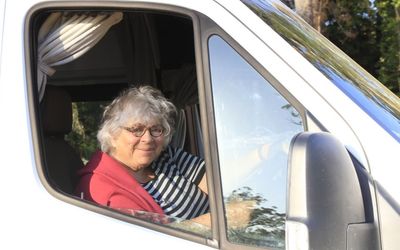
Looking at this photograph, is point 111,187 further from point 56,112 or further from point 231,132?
point 231,132

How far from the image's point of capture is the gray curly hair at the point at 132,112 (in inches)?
110

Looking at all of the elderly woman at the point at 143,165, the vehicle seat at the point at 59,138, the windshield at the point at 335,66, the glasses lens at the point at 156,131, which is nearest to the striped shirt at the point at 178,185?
the elderly woman at the point at 143,165

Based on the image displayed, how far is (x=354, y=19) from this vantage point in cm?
1498

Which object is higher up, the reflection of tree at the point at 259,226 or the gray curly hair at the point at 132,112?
the gray curly hair at the point at 132,112

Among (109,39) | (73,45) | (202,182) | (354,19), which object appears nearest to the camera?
(73,45)

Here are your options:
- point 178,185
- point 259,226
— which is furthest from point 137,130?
point 259,226

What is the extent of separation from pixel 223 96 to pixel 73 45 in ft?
2.25

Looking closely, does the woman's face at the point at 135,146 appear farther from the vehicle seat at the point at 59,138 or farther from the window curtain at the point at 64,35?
the window curtain at the point at 64,35

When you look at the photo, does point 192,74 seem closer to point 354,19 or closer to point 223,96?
point 223,96

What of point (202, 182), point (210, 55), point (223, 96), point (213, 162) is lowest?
point (202, 182)

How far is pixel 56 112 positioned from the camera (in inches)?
107

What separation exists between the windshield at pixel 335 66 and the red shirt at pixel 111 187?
30.4 inches

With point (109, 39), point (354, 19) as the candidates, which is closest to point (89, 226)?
point (109, 39)

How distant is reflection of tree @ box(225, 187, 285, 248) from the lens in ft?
6.24
